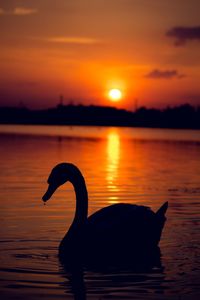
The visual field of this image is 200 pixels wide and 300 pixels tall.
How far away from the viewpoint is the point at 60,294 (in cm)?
798

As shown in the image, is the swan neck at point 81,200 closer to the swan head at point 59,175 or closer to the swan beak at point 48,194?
the swan head at point 59,175

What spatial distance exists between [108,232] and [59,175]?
44.9 inches

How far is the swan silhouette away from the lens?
9.95 meters

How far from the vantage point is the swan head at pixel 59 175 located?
1036 centimetres

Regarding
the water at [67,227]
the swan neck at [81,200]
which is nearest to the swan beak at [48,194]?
the swan neck at [81,200]

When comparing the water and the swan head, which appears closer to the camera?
the water

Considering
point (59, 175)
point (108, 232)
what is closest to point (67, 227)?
point (59, 175)

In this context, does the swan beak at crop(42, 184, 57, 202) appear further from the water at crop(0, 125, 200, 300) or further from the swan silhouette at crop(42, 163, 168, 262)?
the water at crop(0, 125, 200, 300)

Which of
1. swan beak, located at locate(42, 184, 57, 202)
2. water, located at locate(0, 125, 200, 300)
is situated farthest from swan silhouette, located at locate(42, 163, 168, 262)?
water, located at locate(0, 125, 200, 300)

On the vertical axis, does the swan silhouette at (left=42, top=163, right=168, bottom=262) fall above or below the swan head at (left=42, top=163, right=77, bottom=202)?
below

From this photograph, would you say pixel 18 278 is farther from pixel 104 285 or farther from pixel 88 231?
pixel 88 231

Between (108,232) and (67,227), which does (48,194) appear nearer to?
(108,232)

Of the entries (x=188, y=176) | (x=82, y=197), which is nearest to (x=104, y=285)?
(x=82, y=197)

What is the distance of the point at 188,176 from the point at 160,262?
14.9 m
